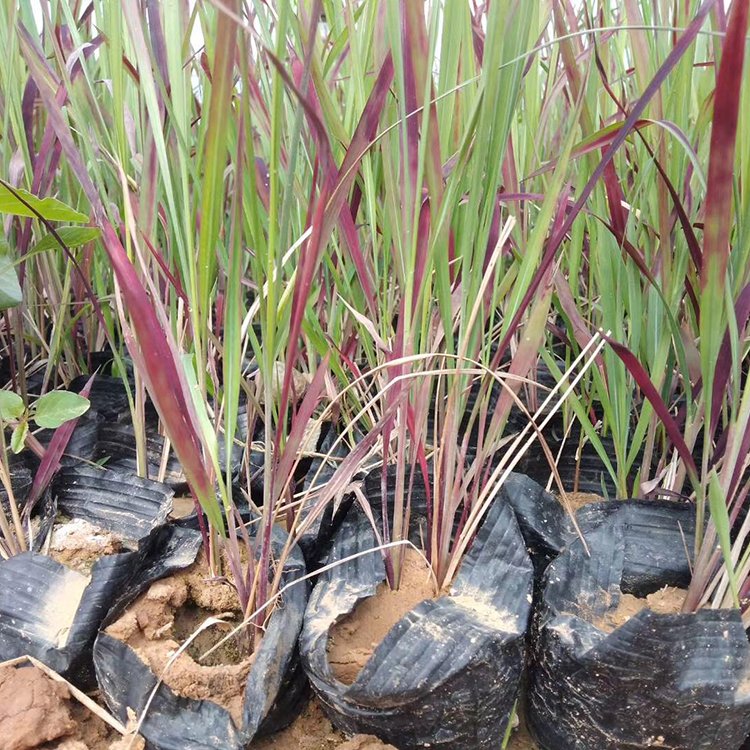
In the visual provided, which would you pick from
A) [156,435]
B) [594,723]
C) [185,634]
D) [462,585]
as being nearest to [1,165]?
[156,435]

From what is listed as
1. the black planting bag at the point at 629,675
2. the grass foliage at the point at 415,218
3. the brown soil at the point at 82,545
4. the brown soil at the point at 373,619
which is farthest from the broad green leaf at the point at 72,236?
the black planting bag at the point at 629,675

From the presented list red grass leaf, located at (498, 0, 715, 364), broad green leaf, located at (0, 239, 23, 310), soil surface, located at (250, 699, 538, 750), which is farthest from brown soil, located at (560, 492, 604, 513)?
broad green leaf, located at (0, 239, 23, 310)

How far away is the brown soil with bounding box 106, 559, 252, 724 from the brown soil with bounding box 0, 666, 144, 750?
6 cm

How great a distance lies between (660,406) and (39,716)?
0.59 metres

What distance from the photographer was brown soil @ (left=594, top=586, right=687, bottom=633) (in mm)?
560

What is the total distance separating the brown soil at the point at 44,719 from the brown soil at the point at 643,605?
43cm

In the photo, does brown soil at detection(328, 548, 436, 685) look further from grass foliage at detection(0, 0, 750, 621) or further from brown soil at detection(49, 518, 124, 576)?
brown soil at detection(49, 518, 124, 576)

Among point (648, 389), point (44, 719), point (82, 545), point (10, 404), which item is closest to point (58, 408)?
point (10, 404)

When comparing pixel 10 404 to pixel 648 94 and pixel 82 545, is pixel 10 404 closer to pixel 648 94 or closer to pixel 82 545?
pixel 82 545

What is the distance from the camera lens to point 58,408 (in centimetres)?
62

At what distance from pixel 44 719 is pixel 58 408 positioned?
0.29 metres

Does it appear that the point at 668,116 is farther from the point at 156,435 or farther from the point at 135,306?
the point at 156,435

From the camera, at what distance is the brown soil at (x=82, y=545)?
0.69 meters

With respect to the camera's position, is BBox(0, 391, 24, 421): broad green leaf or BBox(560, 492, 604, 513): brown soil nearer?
BBox(0, 391, 24, 421): broad green leaf
